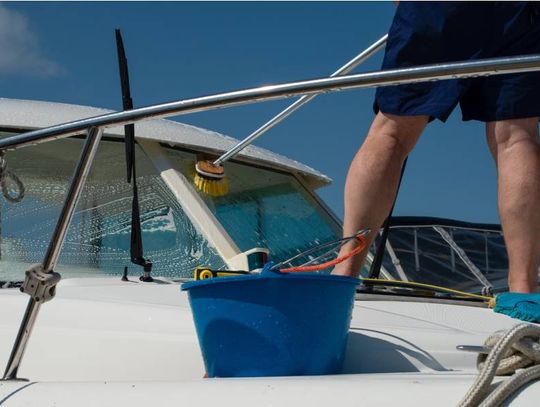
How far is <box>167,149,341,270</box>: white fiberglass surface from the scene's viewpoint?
147 inches

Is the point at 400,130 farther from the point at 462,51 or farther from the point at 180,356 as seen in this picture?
the point at 180,356

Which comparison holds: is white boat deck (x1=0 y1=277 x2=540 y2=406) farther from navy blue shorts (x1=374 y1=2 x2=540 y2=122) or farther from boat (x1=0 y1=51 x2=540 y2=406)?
navy blue shorts (x1=374 y1=2 x2=540 y2=122)

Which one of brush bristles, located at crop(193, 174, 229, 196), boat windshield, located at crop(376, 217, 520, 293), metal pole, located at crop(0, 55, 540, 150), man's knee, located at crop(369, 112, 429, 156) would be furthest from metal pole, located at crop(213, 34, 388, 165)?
metal pole, located at crop(0, 55, 540, 150)

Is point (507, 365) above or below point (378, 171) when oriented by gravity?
below

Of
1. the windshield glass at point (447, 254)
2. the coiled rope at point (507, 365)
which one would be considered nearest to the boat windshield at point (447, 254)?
the windshield glass at point (447, 254)

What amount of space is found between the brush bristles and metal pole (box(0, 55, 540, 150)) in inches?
64.0

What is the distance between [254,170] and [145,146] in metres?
0.58

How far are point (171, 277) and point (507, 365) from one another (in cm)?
194

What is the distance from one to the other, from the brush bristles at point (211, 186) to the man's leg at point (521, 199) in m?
1.28

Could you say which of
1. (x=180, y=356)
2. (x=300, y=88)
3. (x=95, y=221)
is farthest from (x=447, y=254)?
(x=300, y=88)

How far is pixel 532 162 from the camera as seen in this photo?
2900mm

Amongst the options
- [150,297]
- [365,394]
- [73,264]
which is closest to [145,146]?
[73,264]

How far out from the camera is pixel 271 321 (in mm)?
1918

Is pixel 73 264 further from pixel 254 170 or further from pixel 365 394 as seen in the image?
pixel 365 394
